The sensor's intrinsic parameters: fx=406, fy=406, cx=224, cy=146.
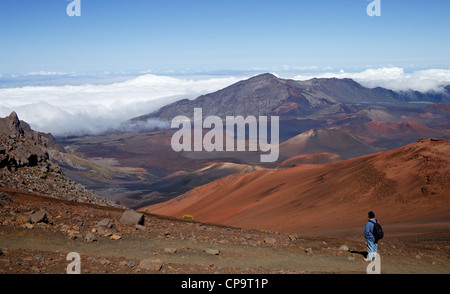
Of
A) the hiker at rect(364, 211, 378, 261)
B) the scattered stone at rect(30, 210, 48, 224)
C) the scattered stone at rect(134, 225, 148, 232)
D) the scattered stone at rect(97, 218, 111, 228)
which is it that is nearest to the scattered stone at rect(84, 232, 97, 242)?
the scattered stone at rect(97, 218, 111, 228)

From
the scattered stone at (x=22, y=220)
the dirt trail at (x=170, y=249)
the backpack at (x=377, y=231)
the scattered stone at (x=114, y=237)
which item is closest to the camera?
the dirt trail at (x=170, y=249)

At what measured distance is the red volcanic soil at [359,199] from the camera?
18.6m

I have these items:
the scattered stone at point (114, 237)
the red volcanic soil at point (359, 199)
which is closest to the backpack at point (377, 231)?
the scattered stone at point (114, 237)

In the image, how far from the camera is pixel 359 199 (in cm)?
2259

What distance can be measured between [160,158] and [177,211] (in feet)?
306

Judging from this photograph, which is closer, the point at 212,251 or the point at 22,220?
the point at 212,251

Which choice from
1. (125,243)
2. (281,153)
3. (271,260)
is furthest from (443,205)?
(281,153)

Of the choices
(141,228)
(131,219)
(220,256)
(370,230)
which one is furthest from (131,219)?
(370,230)

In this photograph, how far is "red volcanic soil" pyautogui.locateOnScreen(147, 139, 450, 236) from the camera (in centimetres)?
1861

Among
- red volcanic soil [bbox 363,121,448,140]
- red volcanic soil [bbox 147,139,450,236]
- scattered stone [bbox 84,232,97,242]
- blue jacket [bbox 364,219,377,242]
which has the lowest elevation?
red volcanic soil [bbox 363,121,448,140]

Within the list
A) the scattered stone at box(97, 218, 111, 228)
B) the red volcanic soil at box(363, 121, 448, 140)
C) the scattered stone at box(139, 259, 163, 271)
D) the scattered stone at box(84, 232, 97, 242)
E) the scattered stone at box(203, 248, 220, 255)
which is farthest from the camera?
the red volcanic soil at box(363, 121, 448, 140)

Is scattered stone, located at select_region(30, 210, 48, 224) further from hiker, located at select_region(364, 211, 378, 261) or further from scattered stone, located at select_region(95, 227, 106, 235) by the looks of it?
hiker, located at select_region(364, 211, 378, 261)

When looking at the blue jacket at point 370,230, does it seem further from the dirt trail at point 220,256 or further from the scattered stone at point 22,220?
the scattered stone at point 22,220

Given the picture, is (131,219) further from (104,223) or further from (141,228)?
(104,223)
